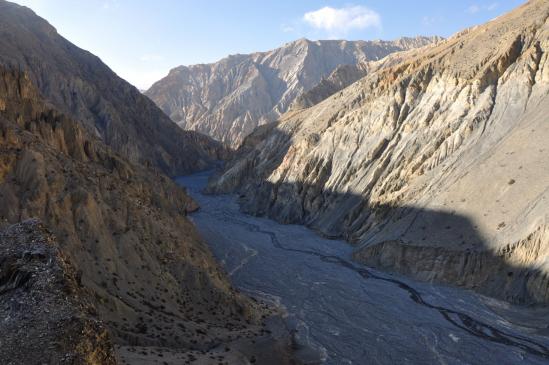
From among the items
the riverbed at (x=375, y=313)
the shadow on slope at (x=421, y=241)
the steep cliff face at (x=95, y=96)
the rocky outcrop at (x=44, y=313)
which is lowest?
the riverbed at (x=375, y=313)

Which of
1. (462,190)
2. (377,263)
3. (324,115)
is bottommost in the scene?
(377,263)

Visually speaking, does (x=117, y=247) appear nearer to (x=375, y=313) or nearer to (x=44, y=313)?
(x=375, y=313)

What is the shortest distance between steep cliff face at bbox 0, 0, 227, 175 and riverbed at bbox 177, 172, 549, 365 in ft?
171

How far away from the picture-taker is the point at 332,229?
54.4 metres

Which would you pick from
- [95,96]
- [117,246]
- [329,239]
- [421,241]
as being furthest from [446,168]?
[95,96]

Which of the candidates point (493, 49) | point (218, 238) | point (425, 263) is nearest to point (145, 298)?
point (425, 263)

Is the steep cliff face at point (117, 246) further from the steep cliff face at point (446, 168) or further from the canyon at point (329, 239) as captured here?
the steep cliff face at point (446, 168)

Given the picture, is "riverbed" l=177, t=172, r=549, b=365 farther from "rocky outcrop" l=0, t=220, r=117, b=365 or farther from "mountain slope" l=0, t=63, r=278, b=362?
"rocky outcrop" l=0, t=220, r=117, b=365

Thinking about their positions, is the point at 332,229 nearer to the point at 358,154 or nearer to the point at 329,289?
the point at 358,154

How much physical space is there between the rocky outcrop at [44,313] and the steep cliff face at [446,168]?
91.8 ft

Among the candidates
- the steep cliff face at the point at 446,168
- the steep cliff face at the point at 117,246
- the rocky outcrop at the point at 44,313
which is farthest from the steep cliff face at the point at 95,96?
the rocky outcrop at the point at 44,313

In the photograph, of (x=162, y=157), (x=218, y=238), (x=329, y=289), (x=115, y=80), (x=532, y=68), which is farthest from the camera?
(x=115, y=80)

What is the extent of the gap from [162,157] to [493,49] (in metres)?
87.3

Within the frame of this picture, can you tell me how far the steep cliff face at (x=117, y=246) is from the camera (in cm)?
2338
